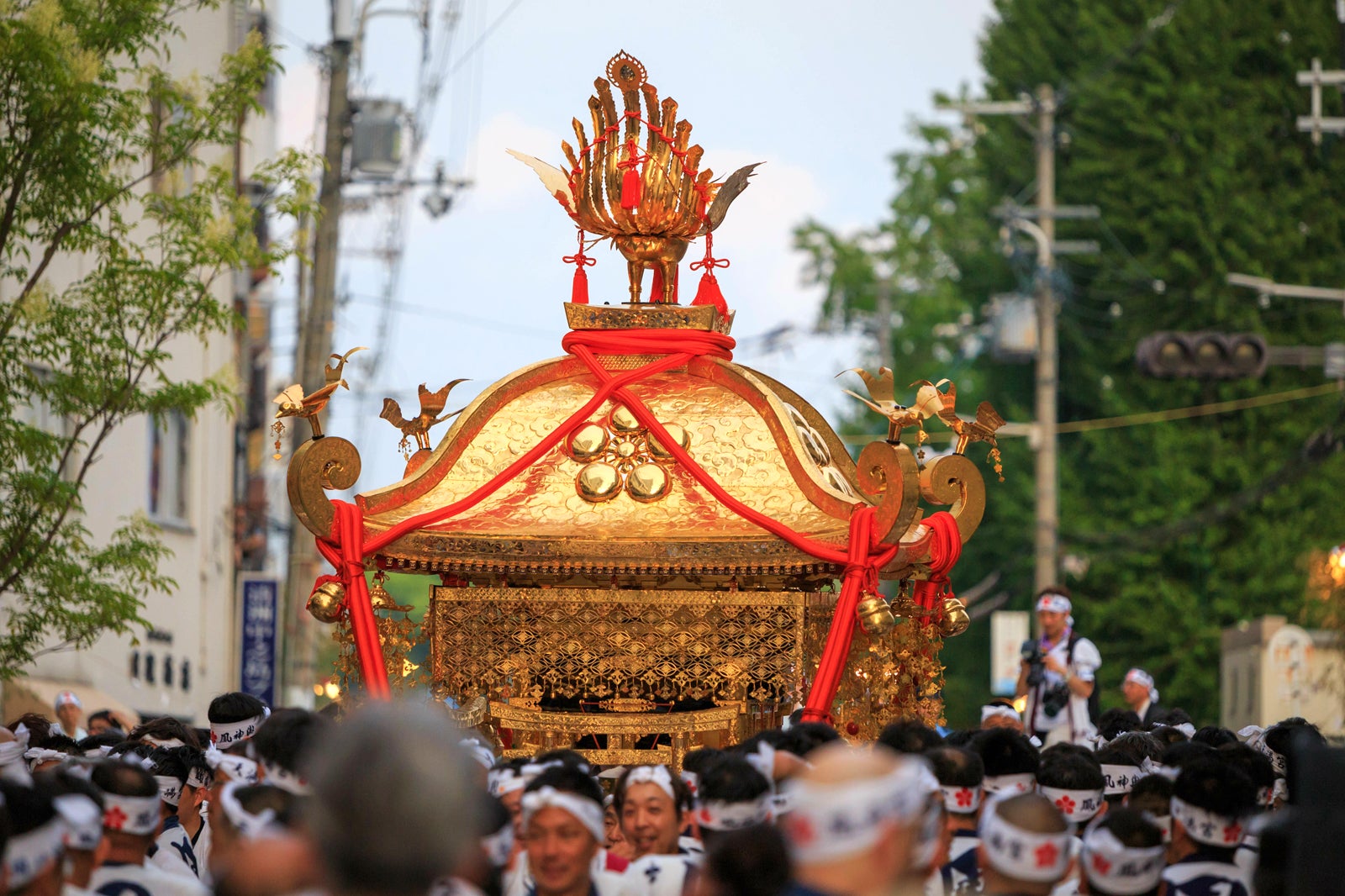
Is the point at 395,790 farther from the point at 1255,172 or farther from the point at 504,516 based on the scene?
the point at 1255,172

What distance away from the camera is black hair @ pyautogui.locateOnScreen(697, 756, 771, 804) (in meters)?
5.89

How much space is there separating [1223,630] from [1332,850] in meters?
21.7

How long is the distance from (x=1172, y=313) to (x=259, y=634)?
52.6ft

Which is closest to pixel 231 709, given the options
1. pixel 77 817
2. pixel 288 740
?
pixel 288 740

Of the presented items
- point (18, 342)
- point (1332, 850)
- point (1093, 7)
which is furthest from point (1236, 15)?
point (1332, 850)

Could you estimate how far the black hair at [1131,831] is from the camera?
5.45 m

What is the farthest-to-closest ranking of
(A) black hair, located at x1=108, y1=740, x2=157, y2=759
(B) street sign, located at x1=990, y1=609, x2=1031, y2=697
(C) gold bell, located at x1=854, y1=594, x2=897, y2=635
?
(B) street sign, located at x1=990, y1=609, x2=1031, y2=697
(C) gold bell, located at x1=854, y1=594, x2=897, y2=635
(A) black hair, located at x1=108, y1=740, x2=157, y2=759

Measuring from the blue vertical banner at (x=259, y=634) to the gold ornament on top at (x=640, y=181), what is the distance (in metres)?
9.04

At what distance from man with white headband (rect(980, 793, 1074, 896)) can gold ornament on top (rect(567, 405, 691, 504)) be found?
3848 millimetres

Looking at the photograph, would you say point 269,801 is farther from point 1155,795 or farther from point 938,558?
point 938,558

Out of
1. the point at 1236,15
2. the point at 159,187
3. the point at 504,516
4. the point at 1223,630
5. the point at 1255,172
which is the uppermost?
the point at 1236,15

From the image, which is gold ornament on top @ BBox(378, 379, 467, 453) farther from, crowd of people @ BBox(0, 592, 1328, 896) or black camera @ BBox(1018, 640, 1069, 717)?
black camera @ BBox(1018, 640, 1069, 717)

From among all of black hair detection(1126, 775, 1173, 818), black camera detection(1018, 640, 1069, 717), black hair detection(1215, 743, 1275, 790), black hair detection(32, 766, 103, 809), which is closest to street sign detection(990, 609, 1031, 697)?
black camera detection(1018, 640, 1069, 717)

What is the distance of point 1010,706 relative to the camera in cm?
1052
